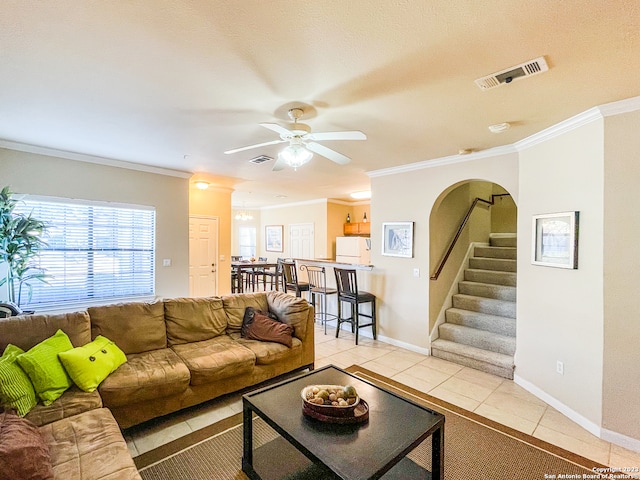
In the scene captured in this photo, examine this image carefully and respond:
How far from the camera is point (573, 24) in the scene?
160cm

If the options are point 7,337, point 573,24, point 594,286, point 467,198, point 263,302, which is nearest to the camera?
point 573,24

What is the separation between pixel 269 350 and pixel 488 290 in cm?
337

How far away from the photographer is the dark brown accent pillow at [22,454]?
128 centimetres

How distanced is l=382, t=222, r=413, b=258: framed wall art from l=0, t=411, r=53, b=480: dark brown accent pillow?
413cm

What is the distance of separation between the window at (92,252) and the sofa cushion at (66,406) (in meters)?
2.51

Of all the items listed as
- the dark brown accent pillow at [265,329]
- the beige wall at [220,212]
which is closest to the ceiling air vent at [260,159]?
the dark brown accent pillow at [265,329]

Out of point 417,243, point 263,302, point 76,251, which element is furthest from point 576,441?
point 76,251

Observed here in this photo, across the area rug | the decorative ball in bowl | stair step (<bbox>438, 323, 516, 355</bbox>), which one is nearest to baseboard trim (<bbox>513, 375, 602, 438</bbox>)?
stair step (<bbox>438, 323, 516, 355</bbox>)

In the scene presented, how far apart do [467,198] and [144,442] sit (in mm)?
5328

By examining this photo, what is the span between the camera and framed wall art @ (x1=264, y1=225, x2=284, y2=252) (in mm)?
9922

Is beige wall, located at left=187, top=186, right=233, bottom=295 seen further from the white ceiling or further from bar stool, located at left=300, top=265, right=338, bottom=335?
the white ceiling

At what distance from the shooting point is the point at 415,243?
14.8ft

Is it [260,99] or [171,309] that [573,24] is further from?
[171,309]

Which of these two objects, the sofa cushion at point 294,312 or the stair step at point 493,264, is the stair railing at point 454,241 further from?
the sofa cushion at point 294,312
